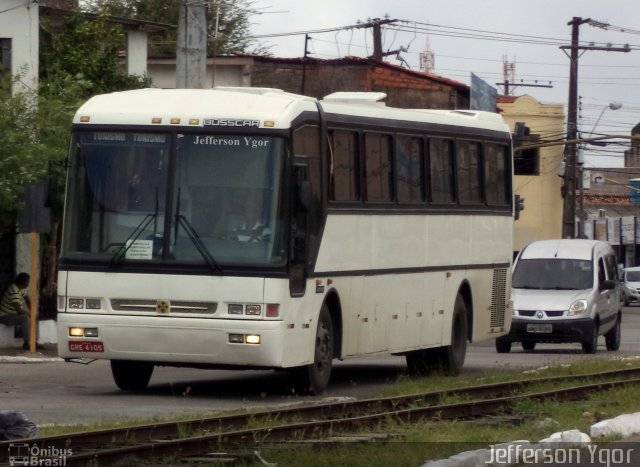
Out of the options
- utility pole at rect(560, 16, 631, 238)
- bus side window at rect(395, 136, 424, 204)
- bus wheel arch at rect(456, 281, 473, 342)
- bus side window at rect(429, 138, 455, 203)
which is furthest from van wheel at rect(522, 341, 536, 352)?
utility pole at rect(560, 16, 631, 238)

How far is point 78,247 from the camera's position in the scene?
49.0ft

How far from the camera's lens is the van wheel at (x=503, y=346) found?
90.1 ft

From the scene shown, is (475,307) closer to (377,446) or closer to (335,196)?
(335,196)

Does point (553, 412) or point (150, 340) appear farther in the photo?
point (150, 340)

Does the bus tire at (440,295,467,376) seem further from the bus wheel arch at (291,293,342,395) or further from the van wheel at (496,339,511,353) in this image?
the van wheel at (496,339,511,353)

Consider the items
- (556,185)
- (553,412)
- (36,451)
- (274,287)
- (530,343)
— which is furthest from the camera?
(556,185)

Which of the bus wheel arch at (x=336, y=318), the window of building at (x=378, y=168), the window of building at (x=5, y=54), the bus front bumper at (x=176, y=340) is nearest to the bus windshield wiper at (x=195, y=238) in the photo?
the bus front bumper at (x=176, y=340)

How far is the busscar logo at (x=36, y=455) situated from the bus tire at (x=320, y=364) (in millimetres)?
5784

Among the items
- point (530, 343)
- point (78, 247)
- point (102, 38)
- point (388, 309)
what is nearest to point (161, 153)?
point (78, 247)

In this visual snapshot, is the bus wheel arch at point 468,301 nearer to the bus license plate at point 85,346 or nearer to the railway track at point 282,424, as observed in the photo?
the railway track at point 282,424

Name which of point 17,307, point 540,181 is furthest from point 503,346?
point 540,181

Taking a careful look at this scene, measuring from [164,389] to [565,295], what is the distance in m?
11.8

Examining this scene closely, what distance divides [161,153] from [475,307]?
663 cm

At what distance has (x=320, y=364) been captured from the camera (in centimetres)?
1570
